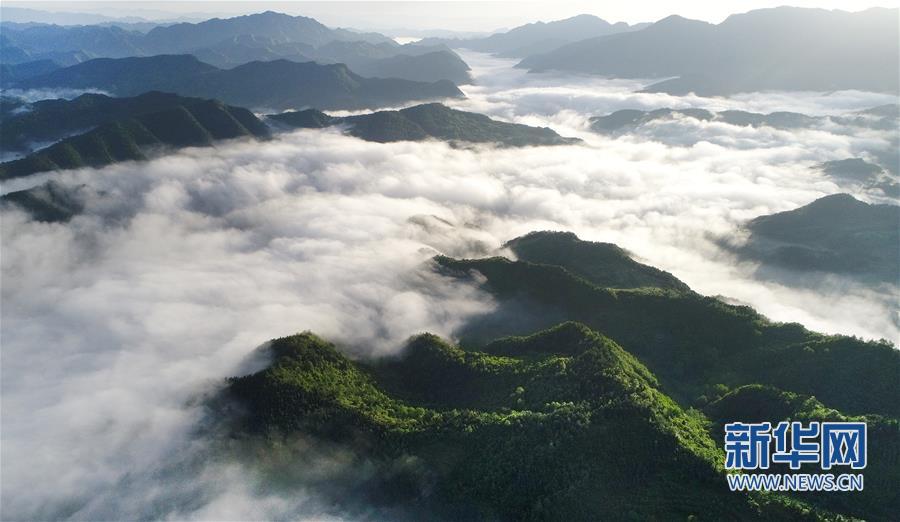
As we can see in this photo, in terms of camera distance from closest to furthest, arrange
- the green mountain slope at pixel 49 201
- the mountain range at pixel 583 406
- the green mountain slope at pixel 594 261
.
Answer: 1. the mountain range at pixel 583 406
2. the green mountain slope at pixel 594 261
3. the green mountain slope at pixel 49 201

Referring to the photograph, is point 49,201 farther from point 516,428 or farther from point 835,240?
point 835,240

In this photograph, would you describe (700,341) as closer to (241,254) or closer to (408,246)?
(408,246)

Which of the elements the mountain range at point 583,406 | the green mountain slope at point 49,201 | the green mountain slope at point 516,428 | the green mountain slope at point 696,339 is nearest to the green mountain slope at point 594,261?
the green mountain slope at point 696,339

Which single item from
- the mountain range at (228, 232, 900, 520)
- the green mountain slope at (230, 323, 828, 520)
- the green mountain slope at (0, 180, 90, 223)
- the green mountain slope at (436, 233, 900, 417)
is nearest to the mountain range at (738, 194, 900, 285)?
the mountain range at (228, 232, 900, 520)

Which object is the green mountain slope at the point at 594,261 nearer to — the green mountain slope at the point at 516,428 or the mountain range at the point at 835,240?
the green mountain slope at the point at 516,428

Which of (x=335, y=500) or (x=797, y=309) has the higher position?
(x=335, y=500)

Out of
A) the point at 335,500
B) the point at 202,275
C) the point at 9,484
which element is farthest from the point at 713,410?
the point at 202,275
